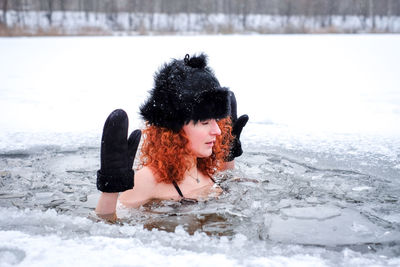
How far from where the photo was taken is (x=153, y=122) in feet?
8.79

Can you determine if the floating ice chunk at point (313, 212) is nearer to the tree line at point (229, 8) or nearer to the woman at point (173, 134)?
the woman at point (173, 134)

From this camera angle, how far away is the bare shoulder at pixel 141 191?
2605mm

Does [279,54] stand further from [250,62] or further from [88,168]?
[88,168]

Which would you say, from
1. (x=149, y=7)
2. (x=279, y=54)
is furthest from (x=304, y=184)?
(x=149, y=7)

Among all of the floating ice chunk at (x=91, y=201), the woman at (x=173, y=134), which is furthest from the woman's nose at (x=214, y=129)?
the floating ice chunk at (x=91, y=201)

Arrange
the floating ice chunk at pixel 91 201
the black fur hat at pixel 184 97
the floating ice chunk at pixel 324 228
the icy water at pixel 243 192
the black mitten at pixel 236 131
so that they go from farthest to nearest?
the black mitten at pixel 236 131
the floating ice chunk at pixel 91 201
the black fur hat at pixel 184 97
the floating ice chunk at pixel 324 228
the icy water at pixel 243 192

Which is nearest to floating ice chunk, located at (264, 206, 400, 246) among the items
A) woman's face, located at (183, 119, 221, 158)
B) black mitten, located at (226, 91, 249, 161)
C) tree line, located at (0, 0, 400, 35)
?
woman's face, located at (183, 119, 221, 158)

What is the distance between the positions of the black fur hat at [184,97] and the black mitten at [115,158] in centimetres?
32

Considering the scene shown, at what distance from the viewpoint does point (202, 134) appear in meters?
2.64

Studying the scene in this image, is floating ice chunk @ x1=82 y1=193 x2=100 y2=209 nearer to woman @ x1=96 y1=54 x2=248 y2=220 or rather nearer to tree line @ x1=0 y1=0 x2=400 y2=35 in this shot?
woman @ x1=96 y1=54 x2=248 y2=220

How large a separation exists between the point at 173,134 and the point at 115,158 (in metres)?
0.47

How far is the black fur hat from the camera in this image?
2531 millimetres

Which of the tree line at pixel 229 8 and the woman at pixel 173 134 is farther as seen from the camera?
the tree line at pixel 229 8

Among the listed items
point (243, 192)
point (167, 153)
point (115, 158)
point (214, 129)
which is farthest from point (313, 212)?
point (115, 158)
